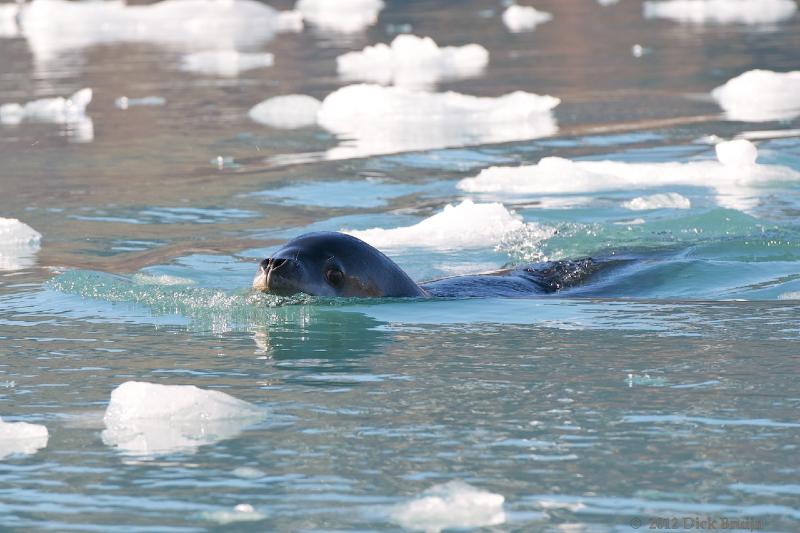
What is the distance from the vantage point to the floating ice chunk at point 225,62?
64.7ft

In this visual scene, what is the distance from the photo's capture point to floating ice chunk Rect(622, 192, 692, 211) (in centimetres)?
902

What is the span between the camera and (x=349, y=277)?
19.3 ft

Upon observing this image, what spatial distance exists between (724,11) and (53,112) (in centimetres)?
1657

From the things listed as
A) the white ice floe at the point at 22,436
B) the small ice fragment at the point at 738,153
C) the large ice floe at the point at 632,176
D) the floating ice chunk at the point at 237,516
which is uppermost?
the small ice fragment at the point at 738,153

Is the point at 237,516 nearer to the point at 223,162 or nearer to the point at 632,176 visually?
the point at 632,176

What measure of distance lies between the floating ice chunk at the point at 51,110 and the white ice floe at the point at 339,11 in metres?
14.2

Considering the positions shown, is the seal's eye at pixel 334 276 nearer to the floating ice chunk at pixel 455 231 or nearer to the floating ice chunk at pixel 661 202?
the floating ice chunk at pixel 455 231

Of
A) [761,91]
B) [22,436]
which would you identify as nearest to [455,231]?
[22,436]

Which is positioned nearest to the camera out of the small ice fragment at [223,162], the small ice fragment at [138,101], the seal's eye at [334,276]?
the seal's eye at [334,276]

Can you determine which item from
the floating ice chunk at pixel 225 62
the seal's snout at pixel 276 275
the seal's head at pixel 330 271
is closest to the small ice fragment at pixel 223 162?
the seal's head at pixel 330 271

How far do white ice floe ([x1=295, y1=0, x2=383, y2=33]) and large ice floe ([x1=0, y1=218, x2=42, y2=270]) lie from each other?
69.3 feet

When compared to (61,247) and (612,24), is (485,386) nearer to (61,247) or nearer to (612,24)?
(61,247)

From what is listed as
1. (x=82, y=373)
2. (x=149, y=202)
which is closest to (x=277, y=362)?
(x=82, y=373)

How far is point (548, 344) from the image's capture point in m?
5.21
